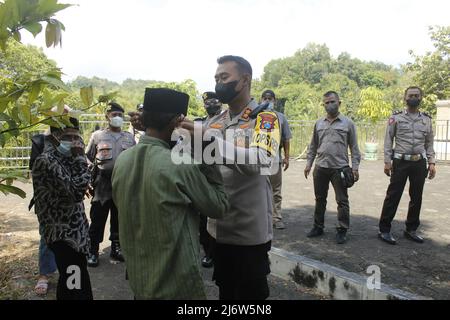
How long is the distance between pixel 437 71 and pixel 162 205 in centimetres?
2280

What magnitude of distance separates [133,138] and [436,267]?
3.80m

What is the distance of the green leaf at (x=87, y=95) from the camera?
1984mm

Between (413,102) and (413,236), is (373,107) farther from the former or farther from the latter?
(413,236)

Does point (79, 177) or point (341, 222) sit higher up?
point (79, 177)

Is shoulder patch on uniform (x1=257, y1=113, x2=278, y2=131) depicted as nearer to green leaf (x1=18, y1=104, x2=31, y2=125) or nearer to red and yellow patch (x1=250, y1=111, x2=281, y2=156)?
red and yellow patch (x1=250, y1=111, x2=281, y2=156)

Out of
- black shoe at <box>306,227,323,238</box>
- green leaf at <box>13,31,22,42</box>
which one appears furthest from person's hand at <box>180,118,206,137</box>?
black shoe at <box>306,227,323,238</box>

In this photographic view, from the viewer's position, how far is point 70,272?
3051mm

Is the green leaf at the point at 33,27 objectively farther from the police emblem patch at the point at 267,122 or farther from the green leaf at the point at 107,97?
the police emblem patch at the point at 267,122

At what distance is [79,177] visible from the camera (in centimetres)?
314

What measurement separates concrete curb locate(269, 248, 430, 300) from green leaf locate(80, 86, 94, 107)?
284 cm

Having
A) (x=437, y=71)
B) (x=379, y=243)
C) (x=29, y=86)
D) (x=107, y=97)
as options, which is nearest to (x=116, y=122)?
(x=107, y=97)

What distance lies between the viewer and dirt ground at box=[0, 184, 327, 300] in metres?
3.80
